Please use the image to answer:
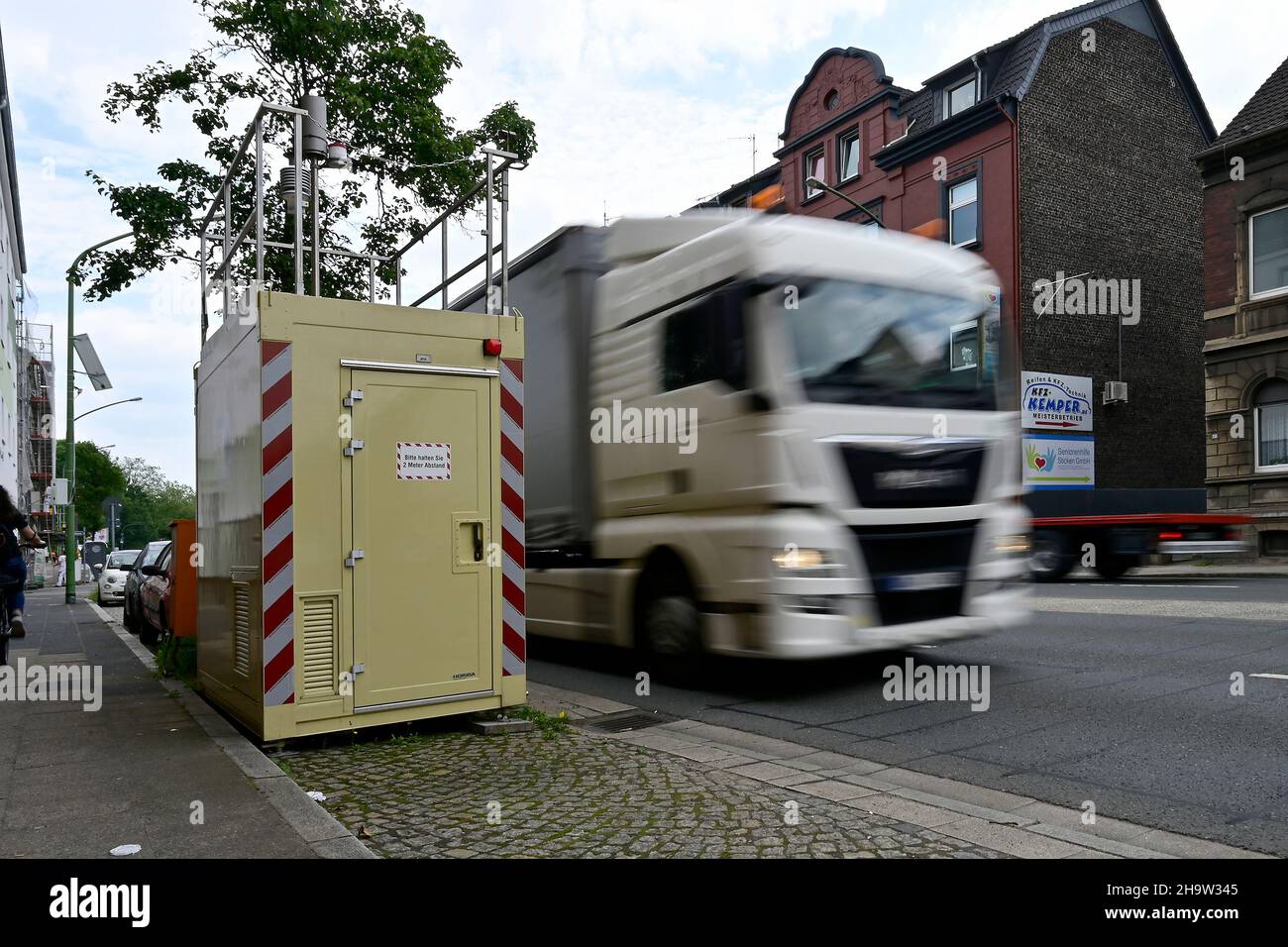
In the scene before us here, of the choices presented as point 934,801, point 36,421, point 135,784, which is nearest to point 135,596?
point 135,784

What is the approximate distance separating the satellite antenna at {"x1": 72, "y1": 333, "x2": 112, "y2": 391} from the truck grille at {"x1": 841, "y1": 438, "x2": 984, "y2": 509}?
2497cm

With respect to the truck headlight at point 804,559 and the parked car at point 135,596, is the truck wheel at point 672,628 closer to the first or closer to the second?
the truck headlight at point 804,559

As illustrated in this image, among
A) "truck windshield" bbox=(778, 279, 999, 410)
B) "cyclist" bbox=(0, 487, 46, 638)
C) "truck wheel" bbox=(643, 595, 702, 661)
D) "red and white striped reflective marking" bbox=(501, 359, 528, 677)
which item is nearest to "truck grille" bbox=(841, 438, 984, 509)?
"truck windshield" bbox=(778, 279, 999, 410)

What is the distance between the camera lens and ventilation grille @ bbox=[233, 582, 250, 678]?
20.4ft

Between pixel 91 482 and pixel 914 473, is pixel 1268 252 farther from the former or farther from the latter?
pixel 91 482

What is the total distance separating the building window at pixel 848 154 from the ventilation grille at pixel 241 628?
1092 inches

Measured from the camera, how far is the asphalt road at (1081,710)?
482 cm

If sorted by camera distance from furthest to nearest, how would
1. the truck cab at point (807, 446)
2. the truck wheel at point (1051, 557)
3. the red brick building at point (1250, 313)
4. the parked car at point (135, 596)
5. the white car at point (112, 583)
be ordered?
the white car at point (112, 583) < the red brick building at point (1250, 313) < the truck wheel at point (1051, 557) < the parked car at point (135, 596) < the truck cab at point (807, 446)

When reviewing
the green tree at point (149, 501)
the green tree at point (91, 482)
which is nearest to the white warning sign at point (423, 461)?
the green tree at point (91, 482)

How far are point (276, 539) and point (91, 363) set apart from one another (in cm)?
2450

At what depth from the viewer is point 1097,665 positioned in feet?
26.2
